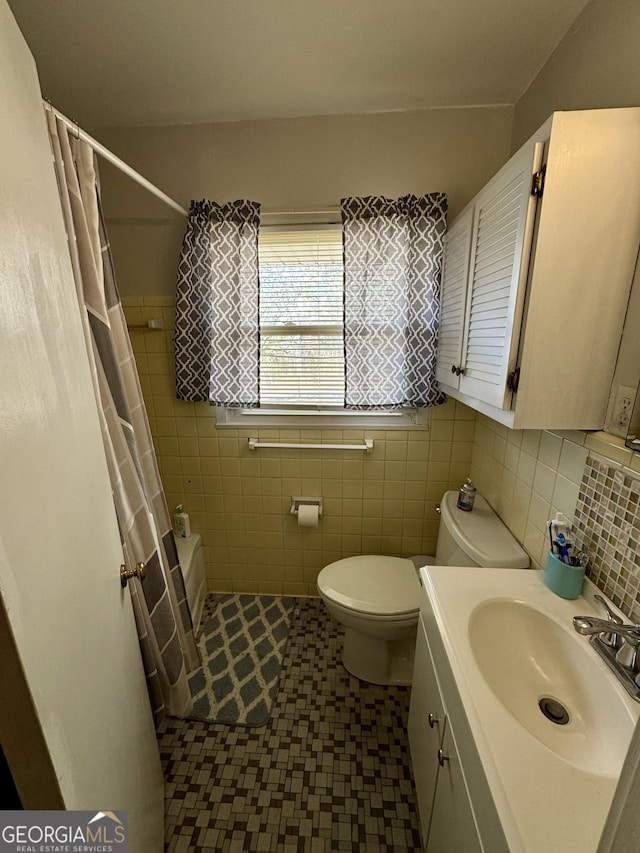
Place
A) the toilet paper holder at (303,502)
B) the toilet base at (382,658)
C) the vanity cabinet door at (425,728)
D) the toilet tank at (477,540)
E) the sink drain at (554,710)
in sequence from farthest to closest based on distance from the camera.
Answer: the toilet paper holder at (303,502), the toilet base at (382,658), the toilet tank at (477,540), the vanity cabinet door at (425,728), the sink drain at (554,710)

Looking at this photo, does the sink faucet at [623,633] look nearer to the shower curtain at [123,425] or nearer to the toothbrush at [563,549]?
the toothbrush at [563,549]

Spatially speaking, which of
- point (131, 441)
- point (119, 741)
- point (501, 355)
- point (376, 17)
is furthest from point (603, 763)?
point (376, 17)

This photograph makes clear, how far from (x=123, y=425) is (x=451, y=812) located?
50.8 inches

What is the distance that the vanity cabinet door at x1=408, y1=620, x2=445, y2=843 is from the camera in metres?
0.88

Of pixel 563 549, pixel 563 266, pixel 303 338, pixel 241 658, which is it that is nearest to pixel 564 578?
pixel 563 549

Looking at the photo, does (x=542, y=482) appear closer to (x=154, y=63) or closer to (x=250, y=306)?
(x=250, y=306)

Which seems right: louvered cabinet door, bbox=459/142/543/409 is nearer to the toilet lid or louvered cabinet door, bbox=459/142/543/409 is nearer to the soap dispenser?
the soap dispenser

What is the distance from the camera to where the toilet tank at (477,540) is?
1.15m

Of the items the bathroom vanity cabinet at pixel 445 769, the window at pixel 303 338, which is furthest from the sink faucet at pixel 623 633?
the window at pixel 303 338

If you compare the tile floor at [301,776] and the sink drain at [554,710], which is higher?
the sink drain at [554,710]

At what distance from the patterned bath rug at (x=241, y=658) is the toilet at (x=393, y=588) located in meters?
0.38

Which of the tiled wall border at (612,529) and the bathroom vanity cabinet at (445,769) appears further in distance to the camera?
the tiled wall border at (612,529)

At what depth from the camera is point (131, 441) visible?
3.66ft

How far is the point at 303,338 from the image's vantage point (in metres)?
1.66
